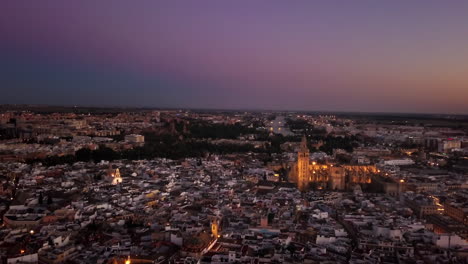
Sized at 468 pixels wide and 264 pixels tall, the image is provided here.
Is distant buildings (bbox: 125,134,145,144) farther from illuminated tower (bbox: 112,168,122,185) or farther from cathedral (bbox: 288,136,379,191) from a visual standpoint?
cathedral (bbox: 288,136,379,191)

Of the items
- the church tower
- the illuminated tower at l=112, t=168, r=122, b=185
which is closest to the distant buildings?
the illuminated tower at l=112, t=168, r=122, b=185

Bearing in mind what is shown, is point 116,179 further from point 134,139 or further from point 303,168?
point 134,139

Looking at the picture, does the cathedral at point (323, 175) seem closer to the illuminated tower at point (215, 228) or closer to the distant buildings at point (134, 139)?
the illuminated tower at point (215, 228)

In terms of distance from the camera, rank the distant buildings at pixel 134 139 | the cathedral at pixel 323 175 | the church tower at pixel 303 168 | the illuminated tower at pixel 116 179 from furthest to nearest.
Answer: the distant buildings at pixel 134 139 < the church tower at pixel 303 168 < the cathedral at pixel 323 175 < the illuminated tower at pixel 116 179

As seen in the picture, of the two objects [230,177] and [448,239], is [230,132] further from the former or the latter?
[448,239]

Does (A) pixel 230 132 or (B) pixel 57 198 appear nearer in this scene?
(B) pixel 57 198

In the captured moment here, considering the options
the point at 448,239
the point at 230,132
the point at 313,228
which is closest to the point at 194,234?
the point at 313,228

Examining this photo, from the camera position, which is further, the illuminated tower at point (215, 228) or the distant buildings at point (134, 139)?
the distant buildings at point (134, 139)

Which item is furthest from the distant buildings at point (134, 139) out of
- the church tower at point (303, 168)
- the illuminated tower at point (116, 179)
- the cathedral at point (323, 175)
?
the church tower at point (303, 168)
